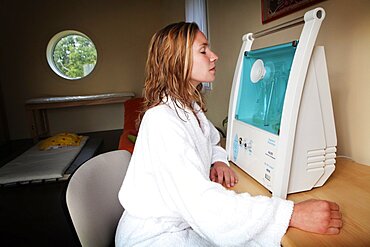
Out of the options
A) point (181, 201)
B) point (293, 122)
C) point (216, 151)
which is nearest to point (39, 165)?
point (216, 151)

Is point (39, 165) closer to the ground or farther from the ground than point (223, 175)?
closer to the ground

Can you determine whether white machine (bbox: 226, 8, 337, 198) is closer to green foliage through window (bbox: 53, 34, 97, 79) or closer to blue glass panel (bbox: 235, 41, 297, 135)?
blue glass panel (bbox: 235, 41, 297, 135)

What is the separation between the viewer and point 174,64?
74cm

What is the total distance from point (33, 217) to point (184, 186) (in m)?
2.01

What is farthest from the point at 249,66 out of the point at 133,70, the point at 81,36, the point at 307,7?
the point at 81,36

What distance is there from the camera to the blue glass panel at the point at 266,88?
0.77m

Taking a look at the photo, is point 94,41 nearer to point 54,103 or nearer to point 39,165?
point 54,103

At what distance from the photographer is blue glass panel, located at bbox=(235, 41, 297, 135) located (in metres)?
0.77

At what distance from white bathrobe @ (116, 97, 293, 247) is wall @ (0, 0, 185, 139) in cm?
378

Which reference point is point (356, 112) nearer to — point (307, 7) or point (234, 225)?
point (307, 7)

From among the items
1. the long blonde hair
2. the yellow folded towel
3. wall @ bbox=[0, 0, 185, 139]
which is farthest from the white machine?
wall @ bbox=[0, 0, 185, 139]

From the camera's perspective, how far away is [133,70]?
4898 millimetres

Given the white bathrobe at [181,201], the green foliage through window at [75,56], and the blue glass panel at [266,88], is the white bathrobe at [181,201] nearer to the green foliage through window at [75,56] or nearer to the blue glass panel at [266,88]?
the blue glass panel at [266,88]

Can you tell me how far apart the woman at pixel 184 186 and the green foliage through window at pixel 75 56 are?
4467mm
